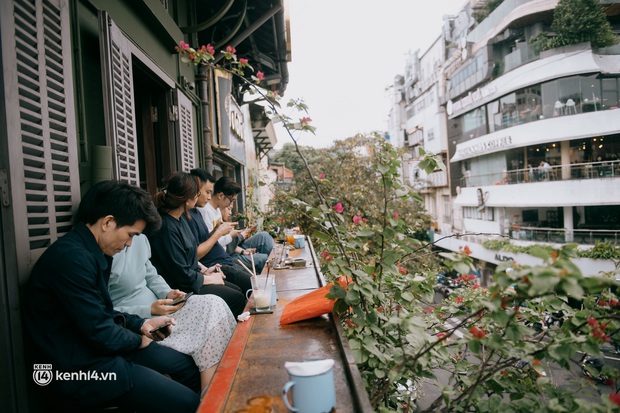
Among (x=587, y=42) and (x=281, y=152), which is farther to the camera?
(x=281, y=152)

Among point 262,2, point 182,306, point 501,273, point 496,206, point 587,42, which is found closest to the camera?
point 501,273

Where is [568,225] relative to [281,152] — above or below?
below

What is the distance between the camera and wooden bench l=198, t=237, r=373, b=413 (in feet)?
5.75

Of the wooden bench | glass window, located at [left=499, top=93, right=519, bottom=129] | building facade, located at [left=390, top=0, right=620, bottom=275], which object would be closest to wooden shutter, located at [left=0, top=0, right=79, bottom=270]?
the wooden bench

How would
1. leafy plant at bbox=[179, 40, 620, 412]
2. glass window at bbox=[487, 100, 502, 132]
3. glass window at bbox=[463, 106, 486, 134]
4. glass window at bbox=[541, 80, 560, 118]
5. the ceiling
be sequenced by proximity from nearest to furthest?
1. leafy plant at bbox=[179, 40, 620, 412]
2. the ceiling
3. glass window at bbox=[541, 80, 560, 118]
4. glass window at bbox=[487, 100, 502, 132]
5. glass window at bbox=[463, 106, 486, 134]

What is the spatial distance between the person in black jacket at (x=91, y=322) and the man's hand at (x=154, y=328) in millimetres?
65

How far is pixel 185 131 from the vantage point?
15.9 ft

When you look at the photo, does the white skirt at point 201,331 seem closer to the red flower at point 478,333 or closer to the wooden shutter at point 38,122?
the wooden shutter at point 38,122

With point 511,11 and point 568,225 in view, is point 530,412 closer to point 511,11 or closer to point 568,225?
point 568,225

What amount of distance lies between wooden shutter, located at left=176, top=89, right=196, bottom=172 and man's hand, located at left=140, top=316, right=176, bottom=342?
282cm

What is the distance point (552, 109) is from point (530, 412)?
2038 centimetres

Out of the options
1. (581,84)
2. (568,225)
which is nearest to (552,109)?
(581,84)

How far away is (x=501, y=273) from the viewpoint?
136cm

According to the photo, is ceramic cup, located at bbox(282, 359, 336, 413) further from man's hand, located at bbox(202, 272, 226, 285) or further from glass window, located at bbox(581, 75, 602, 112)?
glass window, located at bbox(581, 75, 602, 112)
